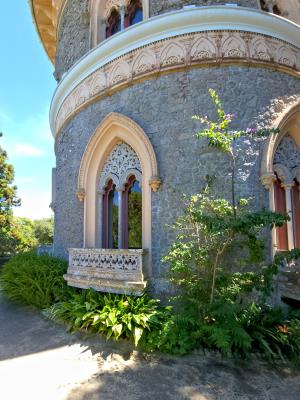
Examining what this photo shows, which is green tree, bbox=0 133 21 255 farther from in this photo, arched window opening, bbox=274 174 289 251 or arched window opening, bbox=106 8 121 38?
arched window opening, bbox=274 174 289 251

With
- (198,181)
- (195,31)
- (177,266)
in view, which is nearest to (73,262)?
(177,266)

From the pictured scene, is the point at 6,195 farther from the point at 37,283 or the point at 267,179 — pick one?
the point at 267,179

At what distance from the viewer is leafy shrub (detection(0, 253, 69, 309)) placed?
6797 millimetres

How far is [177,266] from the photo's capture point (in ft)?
15.5

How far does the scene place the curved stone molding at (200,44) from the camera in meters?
6.55

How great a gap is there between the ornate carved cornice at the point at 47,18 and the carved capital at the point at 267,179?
950cm

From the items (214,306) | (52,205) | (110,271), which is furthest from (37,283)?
(214,306)

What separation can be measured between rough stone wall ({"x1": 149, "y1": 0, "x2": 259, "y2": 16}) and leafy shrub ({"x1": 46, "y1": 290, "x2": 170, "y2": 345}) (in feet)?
23.3

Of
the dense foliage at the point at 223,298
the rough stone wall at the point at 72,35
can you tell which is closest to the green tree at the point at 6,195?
the rough stone wall at the point at 72,35

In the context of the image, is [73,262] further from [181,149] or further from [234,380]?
[234,380]

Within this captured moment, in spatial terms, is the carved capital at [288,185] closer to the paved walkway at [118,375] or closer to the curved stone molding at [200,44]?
the curved stone molding at [200,44]

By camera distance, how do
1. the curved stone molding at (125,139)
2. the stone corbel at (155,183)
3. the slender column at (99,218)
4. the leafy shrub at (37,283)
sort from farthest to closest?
the slender column at (99,218) → the leafy shrub at (37,283) → the curved stone molding at (125,139) → the stone corbel at (155,183)

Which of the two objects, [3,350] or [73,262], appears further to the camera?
[73,262]

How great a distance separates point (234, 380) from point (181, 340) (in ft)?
3.10
